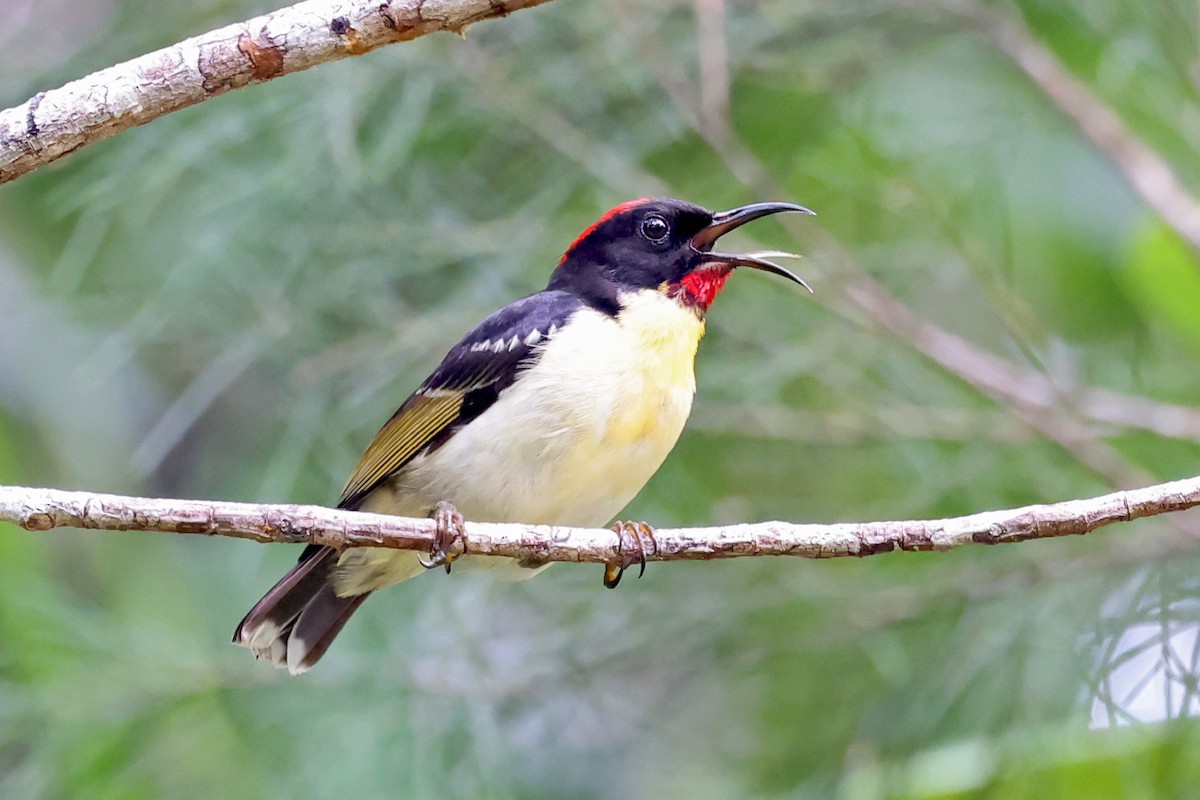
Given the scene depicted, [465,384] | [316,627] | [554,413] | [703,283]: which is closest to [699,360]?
[703,283]

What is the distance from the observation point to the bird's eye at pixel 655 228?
10.1ft

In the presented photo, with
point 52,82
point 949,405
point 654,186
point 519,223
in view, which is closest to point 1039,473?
point 949,405

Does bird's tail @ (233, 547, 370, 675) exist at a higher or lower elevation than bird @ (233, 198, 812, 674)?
lower

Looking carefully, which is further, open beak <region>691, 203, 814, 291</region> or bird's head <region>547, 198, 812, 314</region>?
bird's head <region>547, 198, 812, 314</region>

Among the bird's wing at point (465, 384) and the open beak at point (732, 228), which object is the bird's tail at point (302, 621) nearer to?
the bird's wing at point (465, 384)

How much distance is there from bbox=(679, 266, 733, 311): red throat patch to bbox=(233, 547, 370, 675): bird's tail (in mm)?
956

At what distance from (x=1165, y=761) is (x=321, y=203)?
2.39 meters

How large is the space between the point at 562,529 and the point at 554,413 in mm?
526

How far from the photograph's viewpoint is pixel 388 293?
147 inches

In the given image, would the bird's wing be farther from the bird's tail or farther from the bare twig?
the bare twig

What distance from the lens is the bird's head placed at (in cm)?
303

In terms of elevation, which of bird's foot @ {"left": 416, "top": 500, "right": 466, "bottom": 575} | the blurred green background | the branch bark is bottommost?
the blurred green background

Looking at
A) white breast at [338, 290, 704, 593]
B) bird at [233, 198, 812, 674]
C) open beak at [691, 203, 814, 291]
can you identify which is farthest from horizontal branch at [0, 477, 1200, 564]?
open beak at [691, 203, 814, 291]

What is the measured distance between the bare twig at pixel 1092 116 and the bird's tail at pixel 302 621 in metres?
2.18
